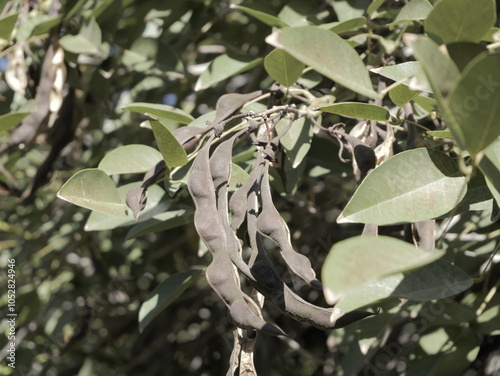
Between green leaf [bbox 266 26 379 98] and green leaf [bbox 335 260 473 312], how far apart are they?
7.1 inches

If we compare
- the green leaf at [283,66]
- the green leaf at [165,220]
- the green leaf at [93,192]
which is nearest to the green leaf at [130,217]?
the green leaf at [165,220]

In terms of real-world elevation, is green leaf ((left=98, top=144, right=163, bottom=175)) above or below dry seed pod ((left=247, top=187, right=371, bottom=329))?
below

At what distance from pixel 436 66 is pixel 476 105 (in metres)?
0.06

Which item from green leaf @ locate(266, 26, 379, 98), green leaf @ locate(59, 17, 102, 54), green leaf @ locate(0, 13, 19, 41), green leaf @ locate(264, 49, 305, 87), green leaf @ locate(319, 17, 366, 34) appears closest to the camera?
green leaf @ locate(266, 26, 379, 98)

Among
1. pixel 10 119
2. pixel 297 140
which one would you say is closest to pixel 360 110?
pixel 297 140

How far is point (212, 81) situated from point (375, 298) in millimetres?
639

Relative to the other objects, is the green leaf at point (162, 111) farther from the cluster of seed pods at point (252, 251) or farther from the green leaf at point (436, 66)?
the green leaf at point (436, 66)

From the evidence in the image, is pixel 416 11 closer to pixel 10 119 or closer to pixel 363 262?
pixel 363 262

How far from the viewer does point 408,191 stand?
68cm

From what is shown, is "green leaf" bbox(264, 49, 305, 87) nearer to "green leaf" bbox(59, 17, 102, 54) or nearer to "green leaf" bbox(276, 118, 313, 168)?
"green leaf" bbox(276, 118, 313, 168)

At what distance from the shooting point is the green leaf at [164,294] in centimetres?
103

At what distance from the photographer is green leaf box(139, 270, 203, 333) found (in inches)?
40.6

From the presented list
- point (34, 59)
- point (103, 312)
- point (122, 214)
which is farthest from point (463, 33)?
point (103, 312)

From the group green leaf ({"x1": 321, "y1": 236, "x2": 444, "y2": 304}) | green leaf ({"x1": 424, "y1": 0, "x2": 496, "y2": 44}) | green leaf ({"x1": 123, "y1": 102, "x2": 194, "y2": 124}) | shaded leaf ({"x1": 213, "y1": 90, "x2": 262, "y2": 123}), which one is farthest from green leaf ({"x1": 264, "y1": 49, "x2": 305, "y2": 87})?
green leaf ({"x1": 321, "y1": 236, "x2": 444, "y2": 304})
